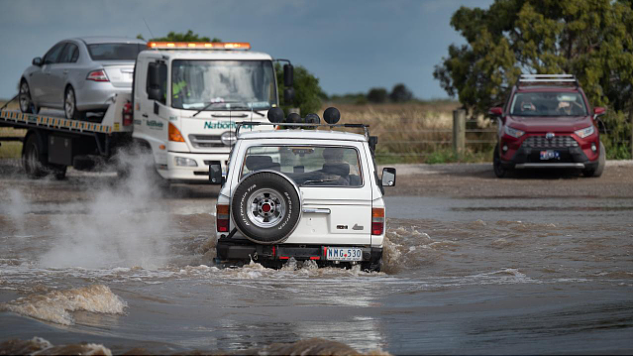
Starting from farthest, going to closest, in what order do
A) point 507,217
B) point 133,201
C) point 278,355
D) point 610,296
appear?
point 133,201 → point 507,217 → point 610,296 → point 278,355

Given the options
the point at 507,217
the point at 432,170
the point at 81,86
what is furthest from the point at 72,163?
the point at 507,217

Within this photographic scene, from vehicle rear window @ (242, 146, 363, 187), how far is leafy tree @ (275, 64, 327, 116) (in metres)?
18.1

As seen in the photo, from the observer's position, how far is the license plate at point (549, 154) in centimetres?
1950

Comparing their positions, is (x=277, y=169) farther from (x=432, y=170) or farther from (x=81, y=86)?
(x=432, y=170)

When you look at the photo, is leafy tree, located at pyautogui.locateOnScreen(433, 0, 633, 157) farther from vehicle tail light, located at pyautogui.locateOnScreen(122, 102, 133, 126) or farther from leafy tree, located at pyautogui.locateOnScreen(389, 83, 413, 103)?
leafy tree, located at pyautogui.locateOnScreen(389, 83, 413, 103)

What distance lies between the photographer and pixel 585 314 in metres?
7.98

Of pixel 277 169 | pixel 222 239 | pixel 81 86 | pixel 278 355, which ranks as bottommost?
pixel 278 355

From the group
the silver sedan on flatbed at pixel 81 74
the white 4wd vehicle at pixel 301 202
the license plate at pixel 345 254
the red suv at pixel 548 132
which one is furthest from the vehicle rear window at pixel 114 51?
the license plate at pixel 345 254

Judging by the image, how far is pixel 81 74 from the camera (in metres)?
19.1

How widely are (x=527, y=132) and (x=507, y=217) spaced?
5722 millimetres

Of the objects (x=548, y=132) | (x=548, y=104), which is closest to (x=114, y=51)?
(x=548, y=132)

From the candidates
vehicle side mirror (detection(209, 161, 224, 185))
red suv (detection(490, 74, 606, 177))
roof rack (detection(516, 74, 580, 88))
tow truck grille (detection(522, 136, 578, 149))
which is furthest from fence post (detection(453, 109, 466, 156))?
vehicle side mirror (detection(209, 161, 224, 185))

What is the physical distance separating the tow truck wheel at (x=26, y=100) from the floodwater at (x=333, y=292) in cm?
785

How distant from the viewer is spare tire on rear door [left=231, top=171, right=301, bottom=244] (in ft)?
28.4
